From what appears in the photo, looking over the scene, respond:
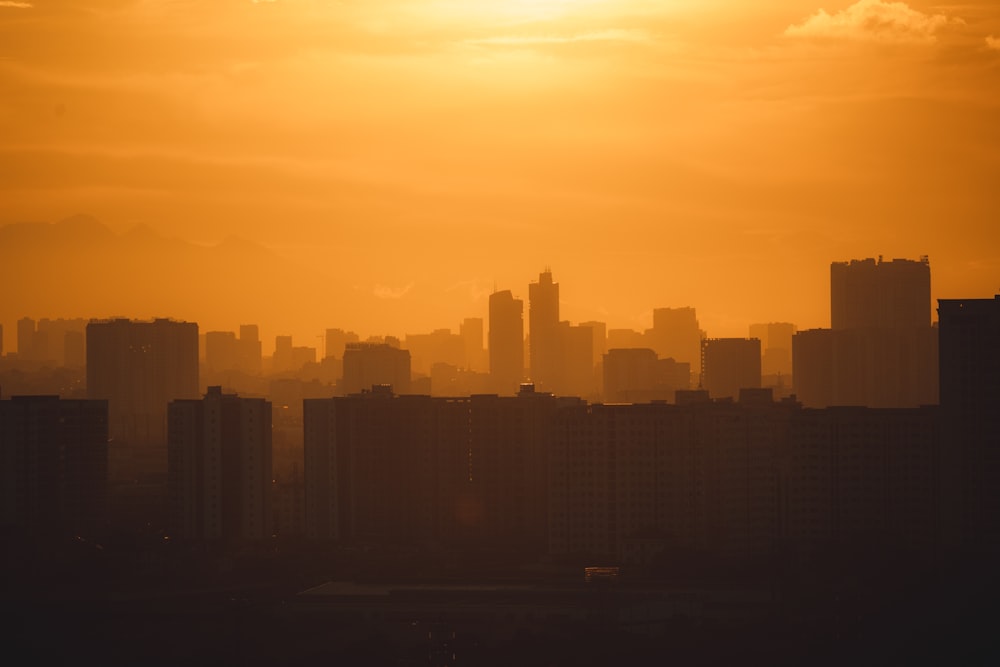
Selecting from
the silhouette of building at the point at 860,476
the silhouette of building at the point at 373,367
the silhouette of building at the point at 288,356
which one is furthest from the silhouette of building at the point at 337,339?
the silhouette of building at the point at 860,476

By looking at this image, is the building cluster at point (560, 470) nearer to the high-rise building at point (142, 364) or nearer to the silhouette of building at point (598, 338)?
the high-rise building at point (142, 364)

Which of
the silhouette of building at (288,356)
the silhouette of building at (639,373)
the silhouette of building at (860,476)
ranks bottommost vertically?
the silhouette of building at (860,476)

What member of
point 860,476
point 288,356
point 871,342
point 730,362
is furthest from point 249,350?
point 860,476

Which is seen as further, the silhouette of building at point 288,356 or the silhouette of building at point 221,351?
the silhouette of building at point 288,356

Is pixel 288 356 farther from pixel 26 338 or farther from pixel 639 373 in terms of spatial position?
pixel 639 373

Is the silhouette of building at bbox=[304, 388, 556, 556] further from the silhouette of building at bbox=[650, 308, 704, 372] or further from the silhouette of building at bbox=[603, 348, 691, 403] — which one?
the silhouette of building at bbox=[650, 308, 704, 372]

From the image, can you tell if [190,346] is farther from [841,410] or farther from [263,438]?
[841,410]

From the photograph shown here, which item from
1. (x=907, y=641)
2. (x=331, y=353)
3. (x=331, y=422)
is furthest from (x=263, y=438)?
(x=331, y=353)
